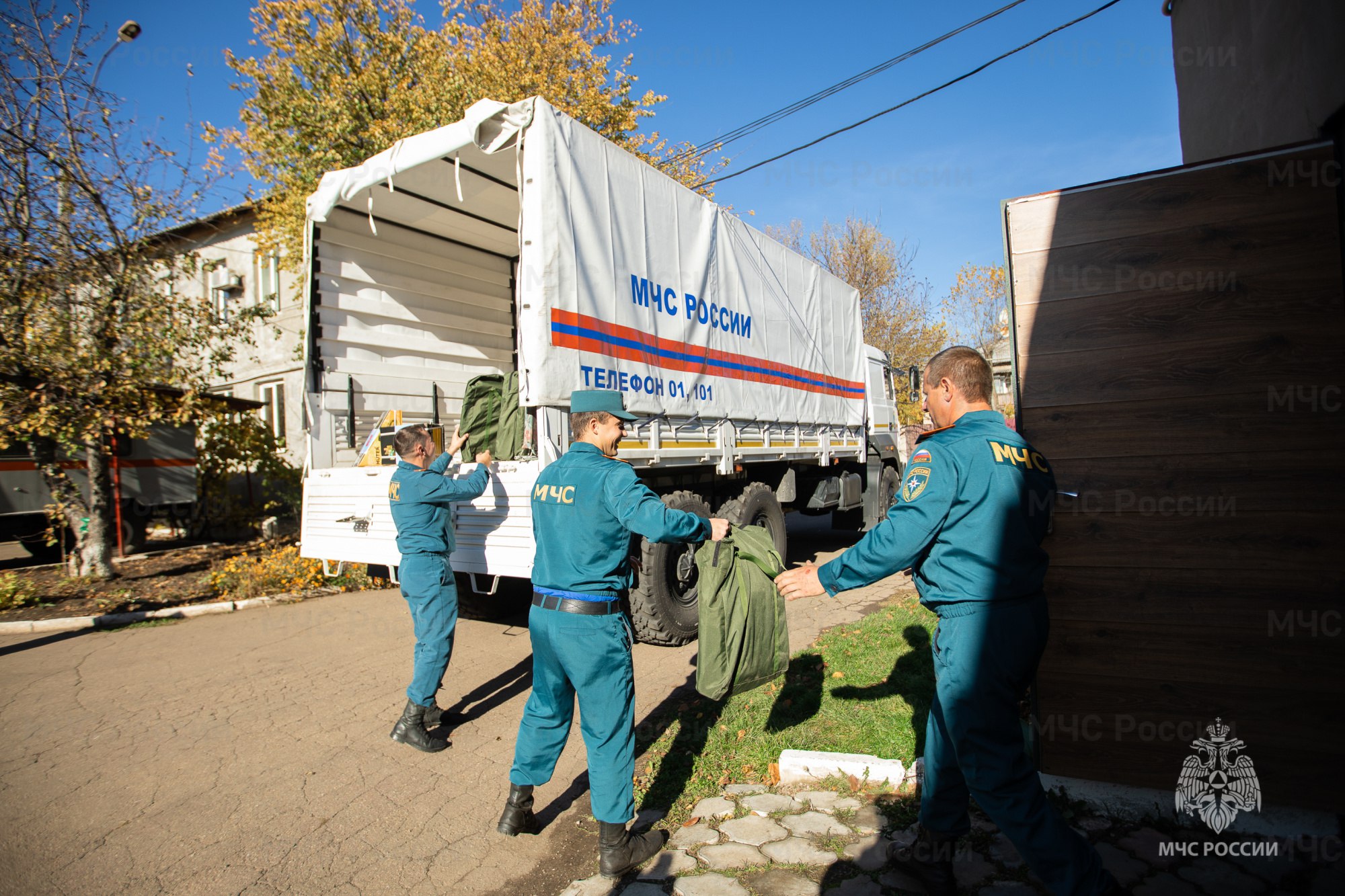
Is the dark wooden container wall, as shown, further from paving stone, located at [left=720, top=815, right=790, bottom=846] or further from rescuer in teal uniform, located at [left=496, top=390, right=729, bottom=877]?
rescuer in teal uniform, located at [left=496, top=390, right=729, bottom=877]

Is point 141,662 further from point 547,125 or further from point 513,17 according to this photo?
point 513,17

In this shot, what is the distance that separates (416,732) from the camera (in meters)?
3.92

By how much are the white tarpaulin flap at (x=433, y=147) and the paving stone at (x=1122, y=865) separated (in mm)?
4780

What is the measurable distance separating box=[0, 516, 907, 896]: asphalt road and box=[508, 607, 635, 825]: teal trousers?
1.34 ft

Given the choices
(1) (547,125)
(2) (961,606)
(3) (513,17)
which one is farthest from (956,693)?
(3) (513,17)

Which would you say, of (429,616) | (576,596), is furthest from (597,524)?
(429,616)

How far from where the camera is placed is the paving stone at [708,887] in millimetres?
2537

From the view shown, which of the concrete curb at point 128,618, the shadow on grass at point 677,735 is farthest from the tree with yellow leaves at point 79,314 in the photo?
the shadow on grass at point 677,735

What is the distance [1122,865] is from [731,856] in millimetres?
1412

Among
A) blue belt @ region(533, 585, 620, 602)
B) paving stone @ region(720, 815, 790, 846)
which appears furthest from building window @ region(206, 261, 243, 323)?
paving stone @ region(720, 815, 790, 846)

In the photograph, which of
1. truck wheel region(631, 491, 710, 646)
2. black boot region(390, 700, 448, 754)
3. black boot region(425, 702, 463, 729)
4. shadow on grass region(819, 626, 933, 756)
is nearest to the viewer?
shadow on grass region(819, 626, 933, 756)

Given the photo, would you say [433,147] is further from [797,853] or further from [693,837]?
[797,853]

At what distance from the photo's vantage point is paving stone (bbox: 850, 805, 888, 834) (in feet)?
9.35

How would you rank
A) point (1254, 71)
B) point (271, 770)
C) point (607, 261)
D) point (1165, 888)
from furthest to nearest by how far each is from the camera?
point (607, 261) → point (1254, 71) → point (271, 770) → point (1165, 888)
